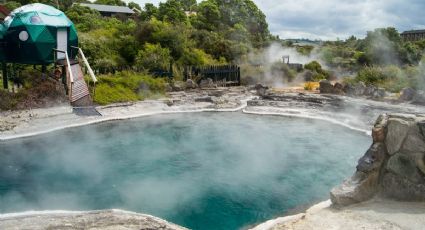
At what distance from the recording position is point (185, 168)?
14.2 meters

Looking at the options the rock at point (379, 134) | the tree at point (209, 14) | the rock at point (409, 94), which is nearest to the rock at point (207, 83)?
the rock at point (409, 94)

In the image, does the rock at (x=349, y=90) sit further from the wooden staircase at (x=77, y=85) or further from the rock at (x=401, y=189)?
the rock at (x=401, y=189)

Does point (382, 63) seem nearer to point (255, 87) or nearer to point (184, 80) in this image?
point (255, 87)

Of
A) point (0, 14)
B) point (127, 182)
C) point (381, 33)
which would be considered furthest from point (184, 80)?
point (381, 33)

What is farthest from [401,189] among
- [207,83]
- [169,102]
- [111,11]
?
[111,11]

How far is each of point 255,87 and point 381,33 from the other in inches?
1025

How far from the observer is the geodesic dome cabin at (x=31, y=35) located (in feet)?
68.9

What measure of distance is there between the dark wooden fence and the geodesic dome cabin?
970 cm

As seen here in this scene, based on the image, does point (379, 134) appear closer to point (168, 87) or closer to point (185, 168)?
point (185, 168)

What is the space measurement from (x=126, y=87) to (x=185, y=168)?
11.6 metres

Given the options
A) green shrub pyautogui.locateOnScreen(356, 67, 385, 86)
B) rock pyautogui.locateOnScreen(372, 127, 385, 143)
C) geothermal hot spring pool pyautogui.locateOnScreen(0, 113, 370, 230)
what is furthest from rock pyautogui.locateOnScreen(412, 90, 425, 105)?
rock pyautogui.locateOnScreen(372, 127, 385, 143)

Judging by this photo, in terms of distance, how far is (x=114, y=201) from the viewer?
36.5ft

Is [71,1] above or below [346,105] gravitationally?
above

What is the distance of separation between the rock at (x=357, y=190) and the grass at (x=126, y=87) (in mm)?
15581
